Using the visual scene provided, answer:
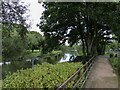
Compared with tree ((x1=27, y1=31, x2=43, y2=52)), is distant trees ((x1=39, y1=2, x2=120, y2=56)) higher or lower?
higher

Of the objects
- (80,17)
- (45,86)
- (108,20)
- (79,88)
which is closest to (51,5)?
(80,17)

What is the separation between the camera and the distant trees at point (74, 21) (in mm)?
23312

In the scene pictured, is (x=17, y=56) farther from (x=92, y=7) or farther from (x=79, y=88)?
(x=79, y=88)

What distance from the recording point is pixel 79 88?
9.31 m

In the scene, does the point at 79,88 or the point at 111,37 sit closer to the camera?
the point at 79,88

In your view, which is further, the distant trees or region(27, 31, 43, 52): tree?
region(27, 31, 43, 52): tree

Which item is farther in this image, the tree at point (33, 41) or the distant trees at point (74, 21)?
the tree at point (33, 41)

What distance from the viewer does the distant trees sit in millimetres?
23312

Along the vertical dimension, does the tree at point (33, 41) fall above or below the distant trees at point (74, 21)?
below

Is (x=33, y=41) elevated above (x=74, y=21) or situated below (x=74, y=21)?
below

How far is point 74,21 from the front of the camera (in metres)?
27.6

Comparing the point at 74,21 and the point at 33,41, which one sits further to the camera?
the point at 33,41

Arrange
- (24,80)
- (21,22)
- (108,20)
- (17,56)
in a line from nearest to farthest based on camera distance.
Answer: (24,80), (21,22), (17,56), (108,20)

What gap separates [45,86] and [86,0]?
17.6 m
